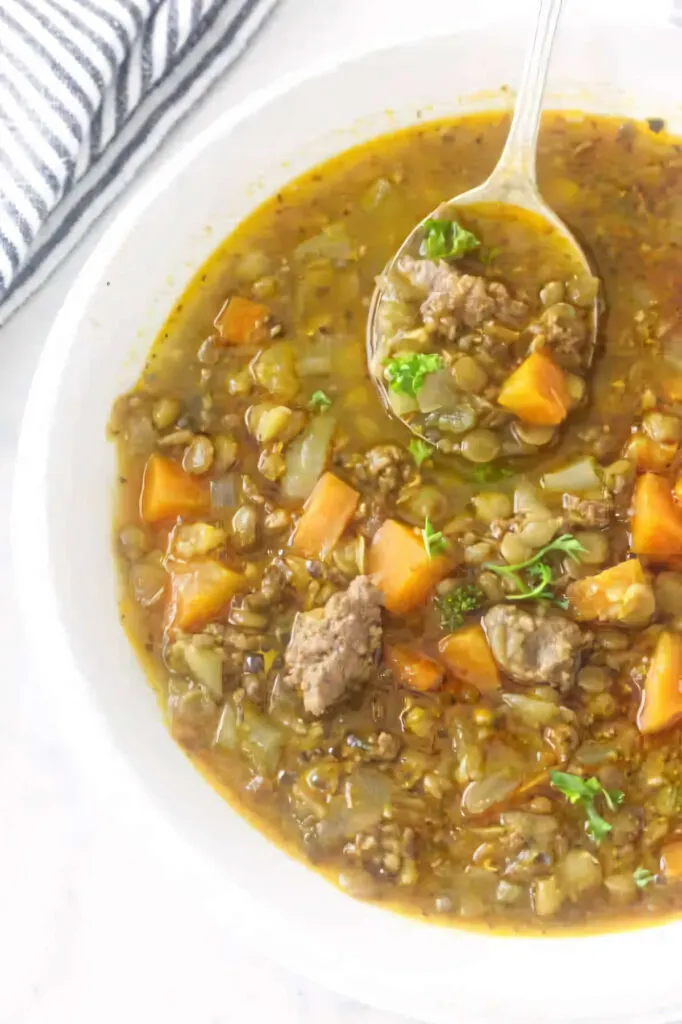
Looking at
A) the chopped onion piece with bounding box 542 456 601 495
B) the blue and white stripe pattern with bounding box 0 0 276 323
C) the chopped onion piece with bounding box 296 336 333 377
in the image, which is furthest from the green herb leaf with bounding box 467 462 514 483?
the blue and white stripe pattern with bounding box 0 0 276 323

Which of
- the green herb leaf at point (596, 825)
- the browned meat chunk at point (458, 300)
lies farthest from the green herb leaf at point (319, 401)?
the green herb leaf at point (596, 825)

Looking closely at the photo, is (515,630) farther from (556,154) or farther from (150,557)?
(556,154)

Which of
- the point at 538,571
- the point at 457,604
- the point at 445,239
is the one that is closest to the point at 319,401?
the point at 445,239

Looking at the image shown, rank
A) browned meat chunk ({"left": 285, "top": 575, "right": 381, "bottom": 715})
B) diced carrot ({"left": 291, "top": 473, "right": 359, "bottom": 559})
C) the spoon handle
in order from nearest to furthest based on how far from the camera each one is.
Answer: browned meat chunk ({"left": 285, "top": 575, "right": 381, "bottom": 715}), the spoon handle, diced carrot ({"left": 291, "top": 473, "right": 359, "bottom": 559})

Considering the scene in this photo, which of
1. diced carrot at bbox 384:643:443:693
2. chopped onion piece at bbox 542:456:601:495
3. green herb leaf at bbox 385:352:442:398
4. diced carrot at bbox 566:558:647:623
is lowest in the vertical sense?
diced carrot at bbox 566:558:647:623

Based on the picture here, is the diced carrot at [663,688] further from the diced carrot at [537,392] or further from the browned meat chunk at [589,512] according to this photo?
the diced carrot at [537,392]

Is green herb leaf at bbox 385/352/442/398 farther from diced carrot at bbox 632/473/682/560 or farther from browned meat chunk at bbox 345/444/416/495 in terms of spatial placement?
diced carrot at bbox 632/473/682/560

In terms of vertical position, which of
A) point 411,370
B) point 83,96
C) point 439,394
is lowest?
point 439,394

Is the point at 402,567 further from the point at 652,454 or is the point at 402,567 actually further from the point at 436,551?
the point at 652,454
